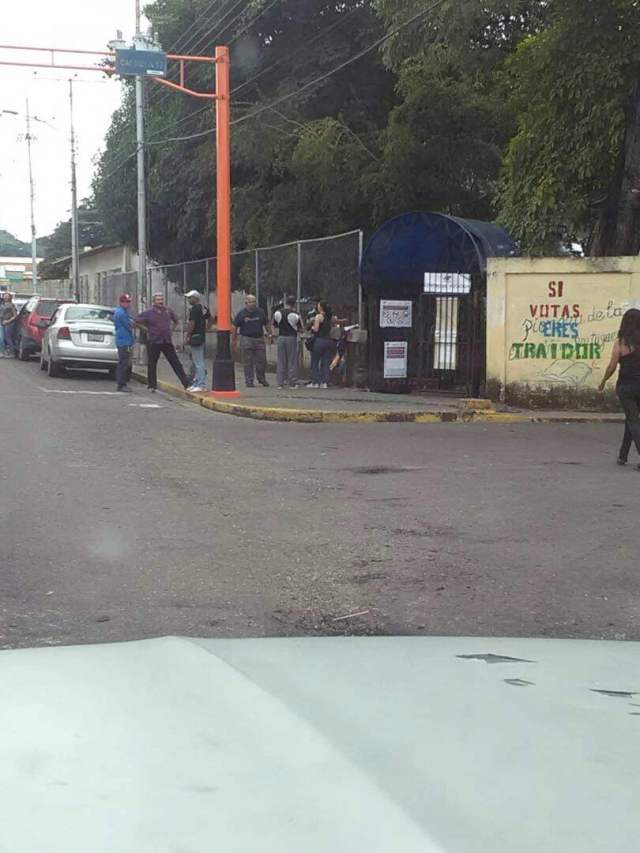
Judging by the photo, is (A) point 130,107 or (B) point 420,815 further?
(A) point 130,107

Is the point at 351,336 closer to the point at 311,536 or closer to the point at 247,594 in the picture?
the point at 311,536

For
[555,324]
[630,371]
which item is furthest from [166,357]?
[630,371]

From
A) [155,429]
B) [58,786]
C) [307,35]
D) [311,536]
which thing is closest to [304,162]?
[307,35]

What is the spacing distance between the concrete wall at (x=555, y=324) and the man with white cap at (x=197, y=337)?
16.2ft

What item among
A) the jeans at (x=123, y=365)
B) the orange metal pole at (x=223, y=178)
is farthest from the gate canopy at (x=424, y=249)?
the jeans at (x=123, y=365)

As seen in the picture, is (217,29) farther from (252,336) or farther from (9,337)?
(252,336)

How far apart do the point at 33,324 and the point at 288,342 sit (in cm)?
867

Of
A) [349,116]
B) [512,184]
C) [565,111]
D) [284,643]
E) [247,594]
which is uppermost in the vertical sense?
[349,116]

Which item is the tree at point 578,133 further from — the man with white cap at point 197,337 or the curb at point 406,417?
the man with white cap at point 197,337

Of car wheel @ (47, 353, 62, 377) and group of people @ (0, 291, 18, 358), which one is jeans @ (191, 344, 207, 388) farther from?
group of people @ (0, 291, 18, 358)

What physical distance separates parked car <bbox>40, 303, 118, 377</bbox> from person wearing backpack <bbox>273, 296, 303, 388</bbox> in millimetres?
3581

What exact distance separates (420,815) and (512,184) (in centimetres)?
1629

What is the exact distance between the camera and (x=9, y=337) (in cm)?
2611

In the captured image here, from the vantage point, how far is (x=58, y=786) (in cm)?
189
